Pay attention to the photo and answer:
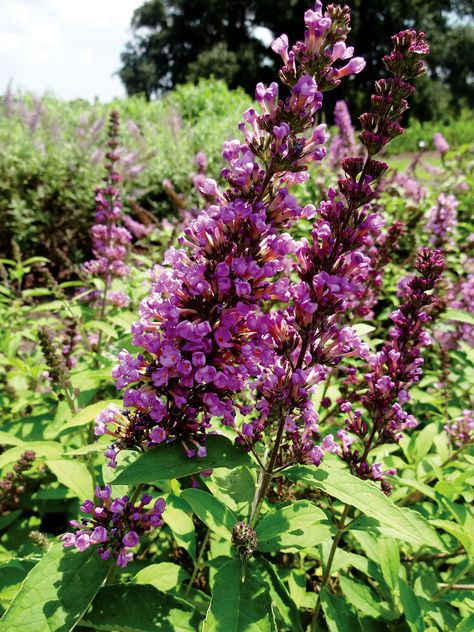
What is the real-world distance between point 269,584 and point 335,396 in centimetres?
176

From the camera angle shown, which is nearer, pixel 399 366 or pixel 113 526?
pixel 113 526

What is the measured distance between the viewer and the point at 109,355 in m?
3.44

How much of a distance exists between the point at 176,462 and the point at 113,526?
19.4 inches

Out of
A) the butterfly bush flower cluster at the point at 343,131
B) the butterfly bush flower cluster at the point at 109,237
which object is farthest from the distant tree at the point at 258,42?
the butterfly bush flower cluster at the point at 109,237

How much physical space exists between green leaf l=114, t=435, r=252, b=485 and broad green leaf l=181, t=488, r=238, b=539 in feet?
0.78

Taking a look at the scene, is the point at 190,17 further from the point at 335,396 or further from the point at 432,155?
the point at 335,396

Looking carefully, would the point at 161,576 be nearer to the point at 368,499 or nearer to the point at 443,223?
the point at 368,499

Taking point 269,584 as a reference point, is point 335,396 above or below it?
above

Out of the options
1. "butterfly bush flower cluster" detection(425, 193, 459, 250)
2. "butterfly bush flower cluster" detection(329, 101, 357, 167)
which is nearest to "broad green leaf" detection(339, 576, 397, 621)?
"butterfly bush flower cluster" detection(425, 193, 459, 250)

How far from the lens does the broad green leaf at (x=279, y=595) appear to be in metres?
1.88

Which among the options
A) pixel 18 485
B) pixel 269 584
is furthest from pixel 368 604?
pixel 18 485

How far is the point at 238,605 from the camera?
62.1 inches

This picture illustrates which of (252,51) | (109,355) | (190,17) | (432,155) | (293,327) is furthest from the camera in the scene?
(190,17)

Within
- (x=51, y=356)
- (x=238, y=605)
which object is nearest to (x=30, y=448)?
(x=51, y=356)
